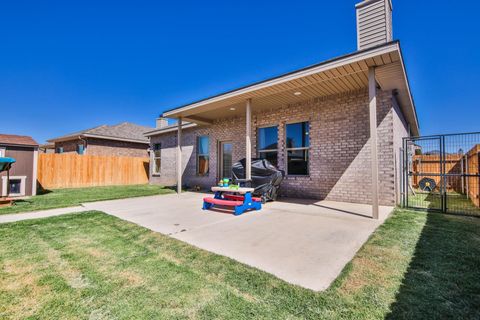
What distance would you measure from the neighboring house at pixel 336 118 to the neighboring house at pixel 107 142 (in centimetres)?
980

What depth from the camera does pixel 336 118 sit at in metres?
6.88

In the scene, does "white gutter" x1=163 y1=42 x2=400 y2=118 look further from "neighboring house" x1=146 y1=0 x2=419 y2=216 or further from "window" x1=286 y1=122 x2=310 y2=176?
"window" x1=286 y1=122 x2=310 y2=176

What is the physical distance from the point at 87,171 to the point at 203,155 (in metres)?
7.13

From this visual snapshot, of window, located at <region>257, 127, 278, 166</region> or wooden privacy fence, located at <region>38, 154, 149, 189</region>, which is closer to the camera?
window, located at <region>257, 127, 278, 166</region>

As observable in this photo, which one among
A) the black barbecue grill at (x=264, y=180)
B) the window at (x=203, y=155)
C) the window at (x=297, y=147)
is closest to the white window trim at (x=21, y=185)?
the window at (x=203, y=155)

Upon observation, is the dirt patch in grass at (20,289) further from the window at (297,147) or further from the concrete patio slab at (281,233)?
the window at (297,147)

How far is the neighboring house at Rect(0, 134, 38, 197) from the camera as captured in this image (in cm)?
784

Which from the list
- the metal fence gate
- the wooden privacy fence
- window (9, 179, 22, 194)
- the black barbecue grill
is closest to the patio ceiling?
the metal fence gate

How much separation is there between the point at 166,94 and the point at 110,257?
833 inches

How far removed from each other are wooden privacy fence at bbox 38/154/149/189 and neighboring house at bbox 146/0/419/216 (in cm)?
710

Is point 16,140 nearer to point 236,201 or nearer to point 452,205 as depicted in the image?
point 236,201

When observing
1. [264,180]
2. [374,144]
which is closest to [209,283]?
[374,144]

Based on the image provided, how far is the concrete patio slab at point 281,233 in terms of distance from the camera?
2414 mm

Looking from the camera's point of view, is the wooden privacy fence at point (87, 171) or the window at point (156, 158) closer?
the wooden privacy fence at point (87, 171)
